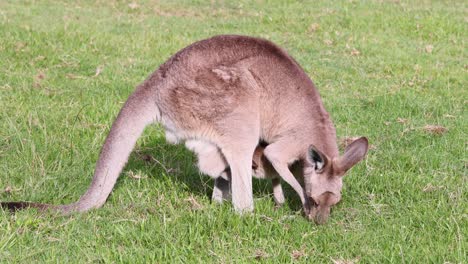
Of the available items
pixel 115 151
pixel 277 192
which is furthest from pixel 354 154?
pixel 115 151

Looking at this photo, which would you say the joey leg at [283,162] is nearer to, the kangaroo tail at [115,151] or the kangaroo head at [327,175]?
the kangaroo head at [327,175]

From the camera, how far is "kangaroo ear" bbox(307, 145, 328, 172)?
4.29 meters

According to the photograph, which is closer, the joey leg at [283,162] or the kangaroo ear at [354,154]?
the kangaroo ear at [354,154]

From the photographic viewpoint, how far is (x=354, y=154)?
435cm

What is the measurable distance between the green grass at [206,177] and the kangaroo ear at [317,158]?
35cm

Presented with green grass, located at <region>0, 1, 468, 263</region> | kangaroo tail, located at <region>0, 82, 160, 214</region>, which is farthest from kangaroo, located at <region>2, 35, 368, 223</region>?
green grass, located at <region>0, 1, 468, 263</region>

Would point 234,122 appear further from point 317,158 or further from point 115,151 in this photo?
point 115,151

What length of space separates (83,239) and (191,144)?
1012 millimetres

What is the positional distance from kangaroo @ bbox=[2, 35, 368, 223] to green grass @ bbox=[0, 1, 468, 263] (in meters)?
0.22

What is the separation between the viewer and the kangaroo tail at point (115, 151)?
163 inches

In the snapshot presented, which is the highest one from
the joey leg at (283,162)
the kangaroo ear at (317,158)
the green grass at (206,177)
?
the kangaroo ear at (317,158)

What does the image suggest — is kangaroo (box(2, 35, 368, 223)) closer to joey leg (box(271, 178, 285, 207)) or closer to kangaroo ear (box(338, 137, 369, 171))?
kangaroo ear (box(338, 137, 369, 171))

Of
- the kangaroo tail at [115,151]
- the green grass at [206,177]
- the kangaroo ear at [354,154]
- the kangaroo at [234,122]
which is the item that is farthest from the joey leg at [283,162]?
the kangaroo tail at [115,151]

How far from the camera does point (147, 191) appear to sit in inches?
184
